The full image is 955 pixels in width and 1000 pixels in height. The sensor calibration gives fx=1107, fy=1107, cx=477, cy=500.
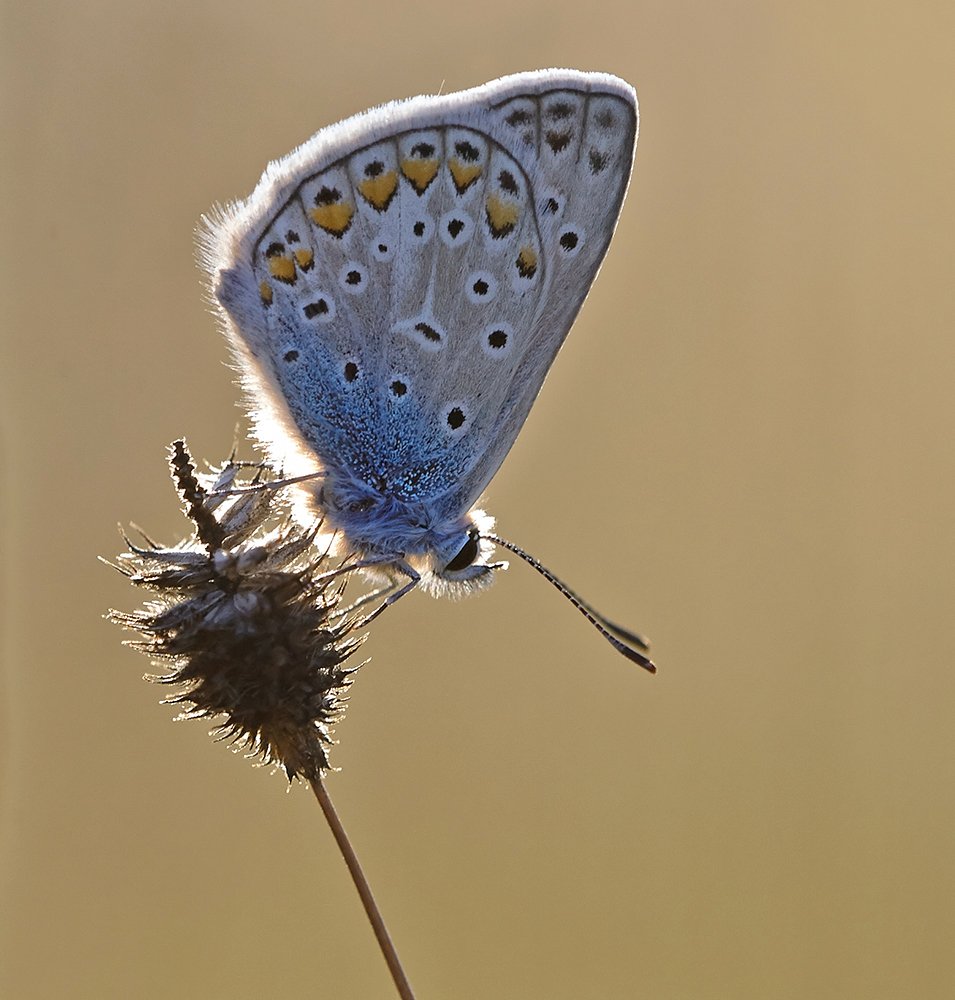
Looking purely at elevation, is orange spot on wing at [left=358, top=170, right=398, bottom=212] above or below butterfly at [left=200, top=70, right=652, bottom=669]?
above

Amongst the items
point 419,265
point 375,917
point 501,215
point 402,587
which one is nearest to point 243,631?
point 375,917

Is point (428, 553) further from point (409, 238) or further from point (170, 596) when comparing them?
point (170, 596)

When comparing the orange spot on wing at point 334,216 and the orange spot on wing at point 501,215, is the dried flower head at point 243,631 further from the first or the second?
the orange spot on wing at point 501,215

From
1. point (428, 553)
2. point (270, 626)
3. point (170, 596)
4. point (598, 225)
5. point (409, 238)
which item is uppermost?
point (409, 238)

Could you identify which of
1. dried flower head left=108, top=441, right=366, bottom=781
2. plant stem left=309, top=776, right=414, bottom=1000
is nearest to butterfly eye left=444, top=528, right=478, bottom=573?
dried flower head left=108, top=441, right=366, bottom=781

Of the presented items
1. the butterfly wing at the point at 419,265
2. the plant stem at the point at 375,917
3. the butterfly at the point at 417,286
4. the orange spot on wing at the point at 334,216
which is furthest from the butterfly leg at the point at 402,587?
the orange spot on wing at the point at 334,216

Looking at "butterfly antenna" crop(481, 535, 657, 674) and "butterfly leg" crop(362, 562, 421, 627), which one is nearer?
"butterfly leg" crop(362, 562, 421, 627)

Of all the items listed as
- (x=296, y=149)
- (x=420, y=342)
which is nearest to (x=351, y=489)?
(x=420, y=342)

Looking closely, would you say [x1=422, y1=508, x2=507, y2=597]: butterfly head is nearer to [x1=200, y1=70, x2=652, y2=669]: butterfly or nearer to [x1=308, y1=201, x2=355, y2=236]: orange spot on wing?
[x1=200, y1=70, x2=652, y2=669]: butterfly
